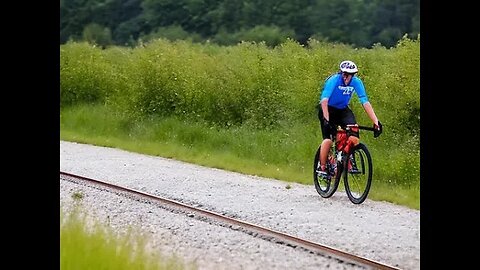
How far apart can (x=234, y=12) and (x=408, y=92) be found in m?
0.91

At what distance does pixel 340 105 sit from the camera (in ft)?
10.2

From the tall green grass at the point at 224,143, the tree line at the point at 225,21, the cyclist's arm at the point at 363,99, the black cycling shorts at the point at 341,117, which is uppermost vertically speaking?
the tree line at the point at 225,21

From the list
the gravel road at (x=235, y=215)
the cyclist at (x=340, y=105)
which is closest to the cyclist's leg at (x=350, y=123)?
the cyclist at (x=340, y=105)

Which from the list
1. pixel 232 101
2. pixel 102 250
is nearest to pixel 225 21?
pixel 232 101

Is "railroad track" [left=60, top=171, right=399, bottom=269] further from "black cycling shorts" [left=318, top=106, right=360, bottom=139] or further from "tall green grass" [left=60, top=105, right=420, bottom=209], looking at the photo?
"black cycling shorts" [left=318, top=106, right=360, bottom=139]

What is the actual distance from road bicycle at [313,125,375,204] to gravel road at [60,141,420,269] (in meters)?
0.04

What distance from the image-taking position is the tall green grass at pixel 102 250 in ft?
8.84

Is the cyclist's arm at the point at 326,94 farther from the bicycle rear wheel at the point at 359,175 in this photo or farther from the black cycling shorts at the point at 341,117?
the bicycle rear wheel at the point at 359,175

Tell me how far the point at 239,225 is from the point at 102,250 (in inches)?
25.8

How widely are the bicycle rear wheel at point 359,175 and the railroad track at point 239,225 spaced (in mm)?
352

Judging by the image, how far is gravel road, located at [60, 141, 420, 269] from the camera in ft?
9.40

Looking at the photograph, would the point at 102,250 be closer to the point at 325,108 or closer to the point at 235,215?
the point at 235,215
